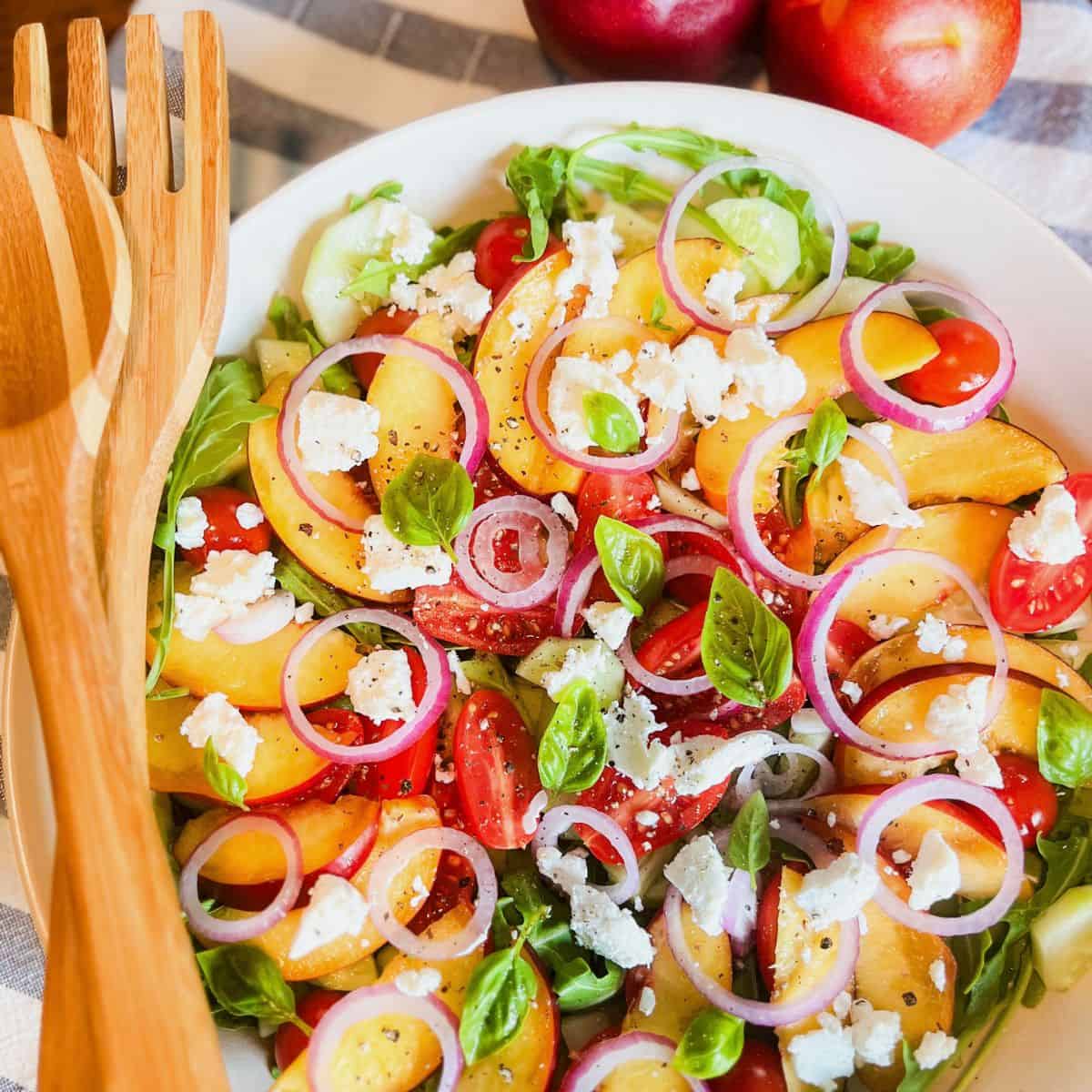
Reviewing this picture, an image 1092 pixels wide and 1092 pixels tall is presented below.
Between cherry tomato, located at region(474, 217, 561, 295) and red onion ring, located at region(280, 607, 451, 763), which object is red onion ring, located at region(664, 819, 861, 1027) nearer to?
red onion ring, located at region(280, 607, 451, 763)

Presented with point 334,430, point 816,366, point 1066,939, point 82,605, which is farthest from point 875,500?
point 82,605

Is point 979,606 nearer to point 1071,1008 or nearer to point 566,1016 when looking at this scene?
point 1071,1008

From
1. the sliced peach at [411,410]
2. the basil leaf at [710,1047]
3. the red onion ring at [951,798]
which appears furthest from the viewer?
the sliced peach at [411,410]

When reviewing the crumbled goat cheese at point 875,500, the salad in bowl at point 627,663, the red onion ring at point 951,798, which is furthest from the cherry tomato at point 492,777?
the crumbled goat cheese at point 875,500

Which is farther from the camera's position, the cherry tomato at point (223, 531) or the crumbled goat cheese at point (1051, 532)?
the cherry tomato at point (223, 531)

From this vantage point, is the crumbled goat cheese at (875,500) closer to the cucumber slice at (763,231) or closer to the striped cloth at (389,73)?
the cucumber slice at (763,231)

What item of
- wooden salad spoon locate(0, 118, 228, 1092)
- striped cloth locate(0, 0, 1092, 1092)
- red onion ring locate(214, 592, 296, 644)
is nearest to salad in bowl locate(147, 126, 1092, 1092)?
red onion ring locate(214, 592, 296, 644)

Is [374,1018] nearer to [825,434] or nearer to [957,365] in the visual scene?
[825,434]
